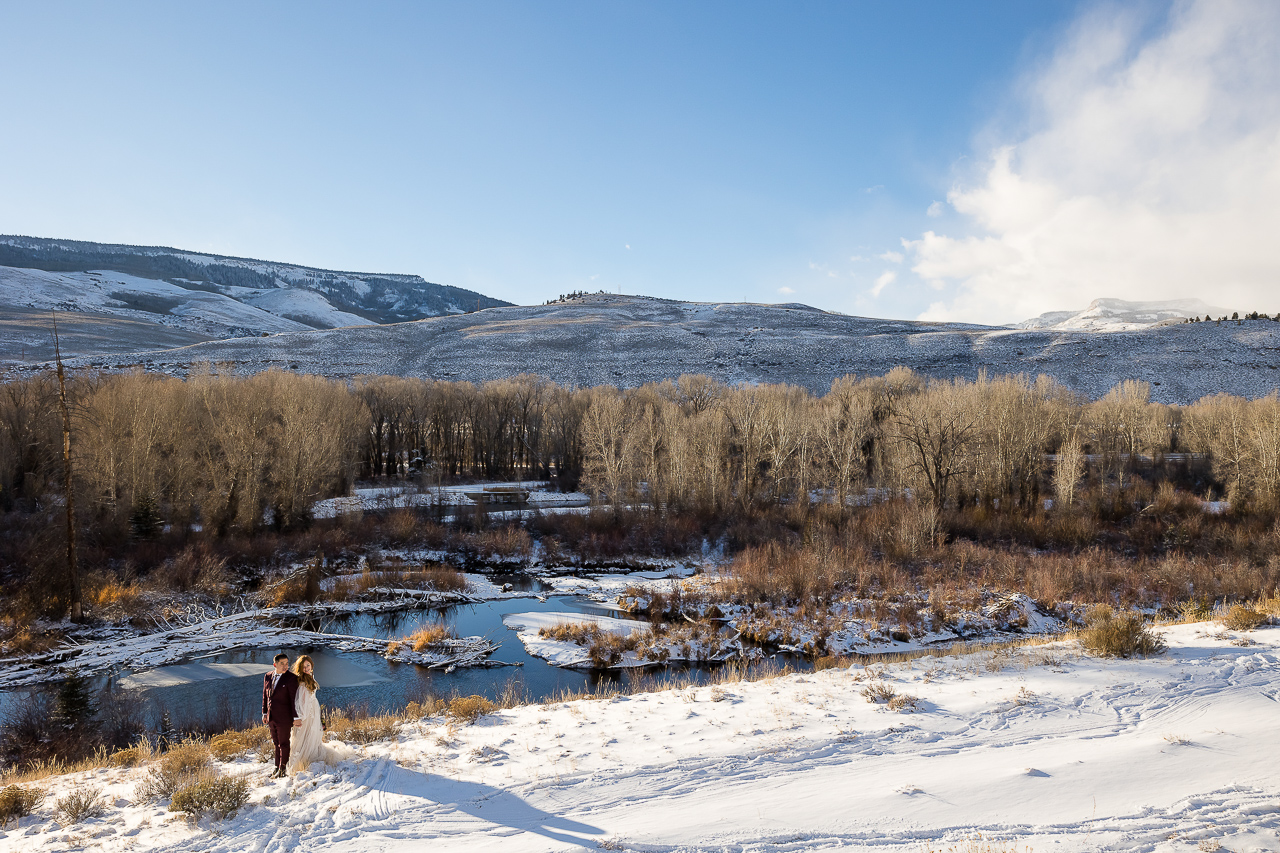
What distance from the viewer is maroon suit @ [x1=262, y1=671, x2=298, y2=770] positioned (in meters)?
9.30

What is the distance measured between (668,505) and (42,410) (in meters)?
34.0

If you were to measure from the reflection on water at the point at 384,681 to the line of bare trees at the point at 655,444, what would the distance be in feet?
41.0

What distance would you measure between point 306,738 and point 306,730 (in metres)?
0.14

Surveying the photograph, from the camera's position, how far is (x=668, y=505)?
127 feet

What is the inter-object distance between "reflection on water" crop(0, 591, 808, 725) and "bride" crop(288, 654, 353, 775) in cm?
574

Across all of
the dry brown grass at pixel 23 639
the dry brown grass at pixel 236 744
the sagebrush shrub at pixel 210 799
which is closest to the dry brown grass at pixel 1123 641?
the sagebrush shrub at pixel 210 799

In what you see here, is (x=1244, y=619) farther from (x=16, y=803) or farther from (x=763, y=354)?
(x=763, y=354)

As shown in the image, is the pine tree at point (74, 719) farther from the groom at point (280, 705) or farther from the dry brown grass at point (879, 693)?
the dry brown grass at point (879, 693)

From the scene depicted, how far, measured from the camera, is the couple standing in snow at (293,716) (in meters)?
9.31

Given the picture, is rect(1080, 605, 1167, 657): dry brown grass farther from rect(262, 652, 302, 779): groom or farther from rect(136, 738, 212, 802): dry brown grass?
rect(136, 738, 212, 802): dry brown grass

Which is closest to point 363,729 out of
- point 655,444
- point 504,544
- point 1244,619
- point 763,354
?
point 1244,619

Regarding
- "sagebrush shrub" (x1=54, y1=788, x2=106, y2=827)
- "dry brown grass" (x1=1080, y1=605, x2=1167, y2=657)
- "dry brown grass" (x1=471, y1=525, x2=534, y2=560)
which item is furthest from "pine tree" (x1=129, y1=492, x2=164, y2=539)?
"dry brown grass" (x1=1080, y1=605, x2=1167, y2=657)

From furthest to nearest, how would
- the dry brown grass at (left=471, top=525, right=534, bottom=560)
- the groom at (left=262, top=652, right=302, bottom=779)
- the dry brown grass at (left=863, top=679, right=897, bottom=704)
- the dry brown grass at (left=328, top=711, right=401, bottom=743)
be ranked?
the dry brown grass at (left=471, top=525, right=534, bottom=560) → the dry brown grass at (left=863, top=679, right=897, bottom=704) → the dry brown grass at (left=328, top=711, right=401, bottom=743) → the groom at (left=262, top=652, right=302, bottom=779)

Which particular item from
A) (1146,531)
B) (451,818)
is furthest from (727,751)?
(1146,531)
